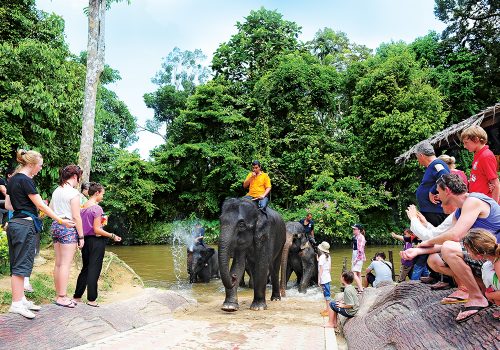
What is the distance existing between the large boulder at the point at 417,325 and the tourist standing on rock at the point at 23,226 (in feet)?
13.5

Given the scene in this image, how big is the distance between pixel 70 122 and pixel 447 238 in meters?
14.2

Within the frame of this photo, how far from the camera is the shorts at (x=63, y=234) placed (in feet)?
20.2

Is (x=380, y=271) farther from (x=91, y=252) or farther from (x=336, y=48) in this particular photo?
(x=336, y=48)

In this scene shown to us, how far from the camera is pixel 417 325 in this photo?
485cm

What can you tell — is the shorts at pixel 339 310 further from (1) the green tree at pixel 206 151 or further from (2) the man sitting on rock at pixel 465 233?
(1) the green tree at pixel 206 151

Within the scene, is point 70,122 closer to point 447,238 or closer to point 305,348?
point 305,348

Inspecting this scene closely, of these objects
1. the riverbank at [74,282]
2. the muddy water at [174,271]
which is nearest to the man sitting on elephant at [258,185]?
the riverbank at [74,282]

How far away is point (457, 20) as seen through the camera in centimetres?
3139

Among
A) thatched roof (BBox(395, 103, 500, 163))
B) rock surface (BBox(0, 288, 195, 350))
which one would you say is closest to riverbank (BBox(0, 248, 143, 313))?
rock surface (BBox(0, 288, 195, 350))

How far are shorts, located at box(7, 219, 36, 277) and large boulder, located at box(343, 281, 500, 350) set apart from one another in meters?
4.19

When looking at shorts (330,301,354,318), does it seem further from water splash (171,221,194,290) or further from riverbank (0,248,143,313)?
water splash (171,221,194,290)

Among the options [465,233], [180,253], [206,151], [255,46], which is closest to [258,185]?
[465,233]

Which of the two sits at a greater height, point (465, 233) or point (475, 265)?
point (465, 233)

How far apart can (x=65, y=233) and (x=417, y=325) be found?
178 inches
